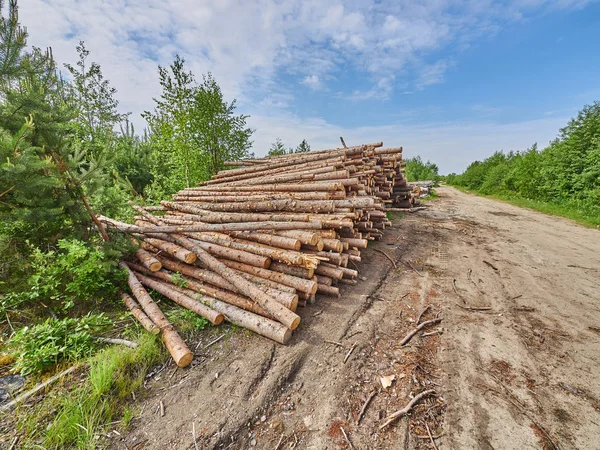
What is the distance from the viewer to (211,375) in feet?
9.23

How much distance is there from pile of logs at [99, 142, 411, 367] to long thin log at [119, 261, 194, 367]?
0.01m

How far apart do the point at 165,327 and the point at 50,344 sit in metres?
1.22

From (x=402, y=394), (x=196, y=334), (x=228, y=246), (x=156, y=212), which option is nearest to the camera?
(x=402, y=394)

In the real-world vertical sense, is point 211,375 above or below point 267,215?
below

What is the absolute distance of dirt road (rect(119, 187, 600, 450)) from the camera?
220cm

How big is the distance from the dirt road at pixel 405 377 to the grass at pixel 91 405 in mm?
222

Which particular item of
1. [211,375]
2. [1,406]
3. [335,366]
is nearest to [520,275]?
[335,366]

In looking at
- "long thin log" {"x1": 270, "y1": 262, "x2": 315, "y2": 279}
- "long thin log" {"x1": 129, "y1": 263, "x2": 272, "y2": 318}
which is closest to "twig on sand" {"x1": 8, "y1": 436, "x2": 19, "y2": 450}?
"long thin log" {"x1": 129, "y1": 263, "x2": 272, "y2": 318}

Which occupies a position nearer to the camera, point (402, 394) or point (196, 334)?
point (402, 394)

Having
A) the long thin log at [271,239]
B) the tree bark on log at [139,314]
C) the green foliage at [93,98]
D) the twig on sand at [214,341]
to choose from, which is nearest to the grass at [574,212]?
the long thin log at [271,239]

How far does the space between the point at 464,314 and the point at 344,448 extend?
310 centimetres

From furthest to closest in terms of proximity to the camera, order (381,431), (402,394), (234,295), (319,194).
Answer: (319,194) → (234,295) → (402,394) → (381,431)

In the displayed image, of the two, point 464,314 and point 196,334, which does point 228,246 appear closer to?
point 196,334

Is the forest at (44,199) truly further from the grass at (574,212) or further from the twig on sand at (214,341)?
the grass at (574,212)
